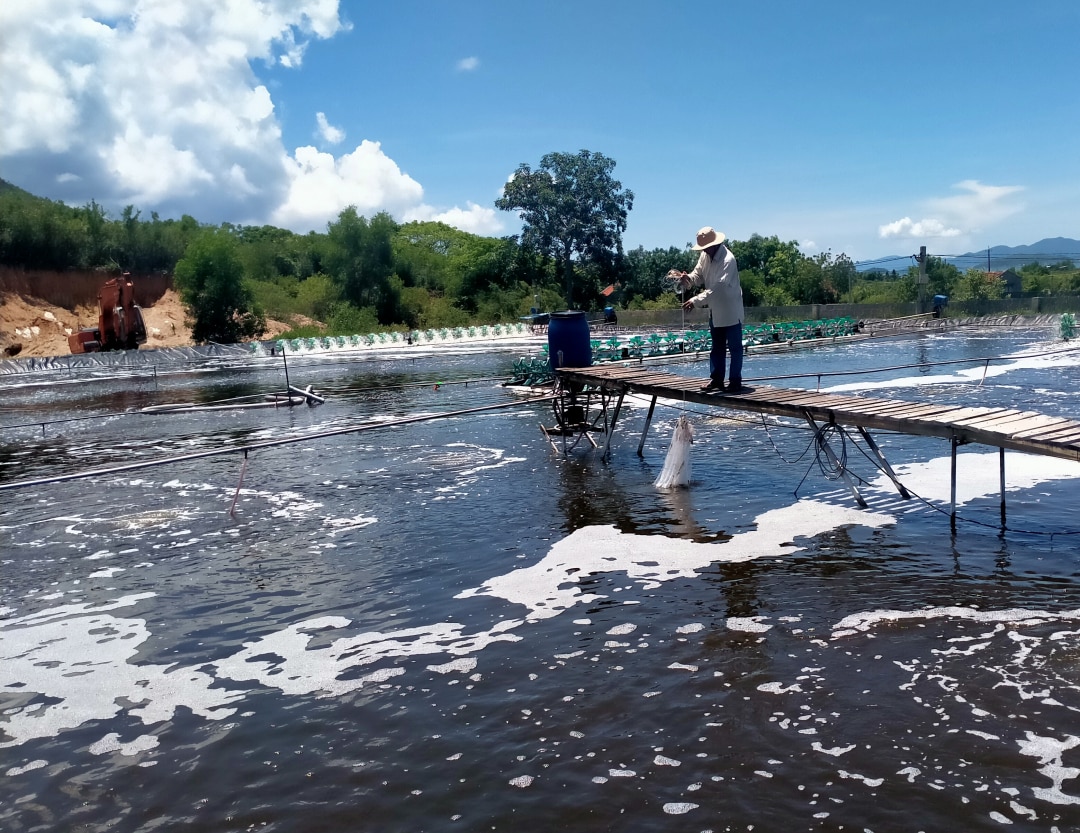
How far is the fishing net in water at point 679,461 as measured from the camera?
10852 mm

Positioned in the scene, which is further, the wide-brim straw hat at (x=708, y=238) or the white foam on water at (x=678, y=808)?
the wide-brim straw hat at (x=708, y=238)

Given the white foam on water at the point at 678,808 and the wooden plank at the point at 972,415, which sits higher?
the wooden plank at the point at 972,415

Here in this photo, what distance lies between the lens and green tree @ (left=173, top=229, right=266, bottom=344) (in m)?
53.2

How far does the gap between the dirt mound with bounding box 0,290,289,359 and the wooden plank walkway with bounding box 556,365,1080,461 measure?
1877 inches

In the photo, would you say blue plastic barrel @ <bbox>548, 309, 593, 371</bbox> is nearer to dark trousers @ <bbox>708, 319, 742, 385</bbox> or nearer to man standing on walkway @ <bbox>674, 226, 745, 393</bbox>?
dark trousers @ <bbox>708, 319, 742, 385</bbox>

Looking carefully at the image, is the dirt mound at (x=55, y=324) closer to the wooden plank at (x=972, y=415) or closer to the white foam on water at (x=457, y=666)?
the white foam on water at (x=457, y=666)

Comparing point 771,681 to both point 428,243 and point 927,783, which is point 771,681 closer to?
point 927,783

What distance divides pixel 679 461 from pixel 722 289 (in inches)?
101

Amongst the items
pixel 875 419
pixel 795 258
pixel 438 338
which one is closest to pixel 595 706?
pixel 875 419

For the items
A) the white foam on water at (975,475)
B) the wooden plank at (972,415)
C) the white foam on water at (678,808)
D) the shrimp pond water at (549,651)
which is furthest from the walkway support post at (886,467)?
the white foam on water at (678,808)

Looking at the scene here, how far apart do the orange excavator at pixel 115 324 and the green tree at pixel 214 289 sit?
1043 cm

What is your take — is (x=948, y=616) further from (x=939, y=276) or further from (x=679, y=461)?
(x=939, y=276)

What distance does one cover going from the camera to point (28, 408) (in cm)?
2450

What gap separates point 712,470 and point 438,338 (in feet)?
139
